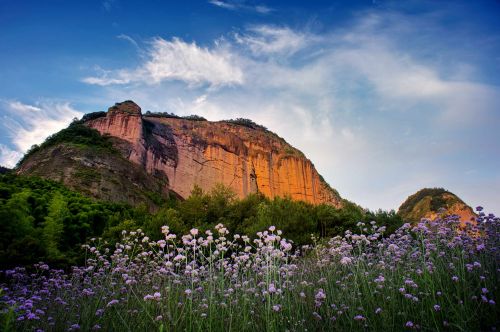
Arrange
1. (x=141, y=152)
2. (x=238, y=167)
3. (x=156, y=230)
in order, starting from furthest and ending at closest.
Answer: (x=238, y=167) < (x=141, y=152) < (x=156, y=230)

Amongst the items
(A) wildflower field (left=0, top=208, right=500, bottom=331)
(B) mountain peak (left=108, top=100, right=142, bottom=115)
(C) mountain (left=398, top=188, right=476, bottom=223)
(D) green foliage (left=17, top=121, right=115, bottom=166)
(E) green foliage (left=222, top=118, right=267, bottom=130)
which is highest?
(E) green foliage (left=222, top=118, right=267, bottom=130)

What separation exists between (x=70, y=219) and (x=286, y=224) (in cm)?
798

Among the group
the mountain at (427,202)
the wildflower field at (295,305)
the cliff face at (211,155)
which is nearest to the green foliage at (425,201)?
the mountain at (427,202)

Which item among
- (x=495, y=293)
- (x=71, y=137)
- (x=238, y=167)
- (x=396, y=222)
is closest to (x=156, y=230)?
(x=495, y=293)

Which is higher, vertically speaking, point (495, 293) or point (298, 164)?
point (298, 164)

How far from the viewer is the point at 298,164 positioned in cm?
5356

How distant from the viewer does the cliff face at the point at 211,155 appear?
37.6 metres

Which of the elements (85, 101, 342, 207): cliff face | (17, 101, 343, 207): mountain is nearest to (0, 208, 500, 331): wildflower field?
(17, 101, 343, 207): mountain

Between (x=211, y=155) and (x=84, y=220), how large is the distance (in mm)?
34877

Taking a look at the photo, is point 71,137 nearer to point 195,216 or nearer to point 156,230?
point 195,216

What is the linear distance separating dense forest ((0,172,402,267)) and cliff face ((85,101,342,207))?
1829cm

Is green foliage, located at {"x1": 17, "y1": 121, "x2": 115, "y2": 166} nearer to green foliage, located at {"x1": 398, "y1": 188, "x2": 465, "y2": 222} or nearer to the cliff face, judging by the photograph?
the cliff face

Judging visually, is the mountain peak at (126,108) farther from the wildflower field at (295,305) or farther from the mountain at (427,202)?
the wildflower field at (295,305)

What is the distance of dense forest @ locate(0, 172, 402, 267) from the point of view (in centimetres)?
708
